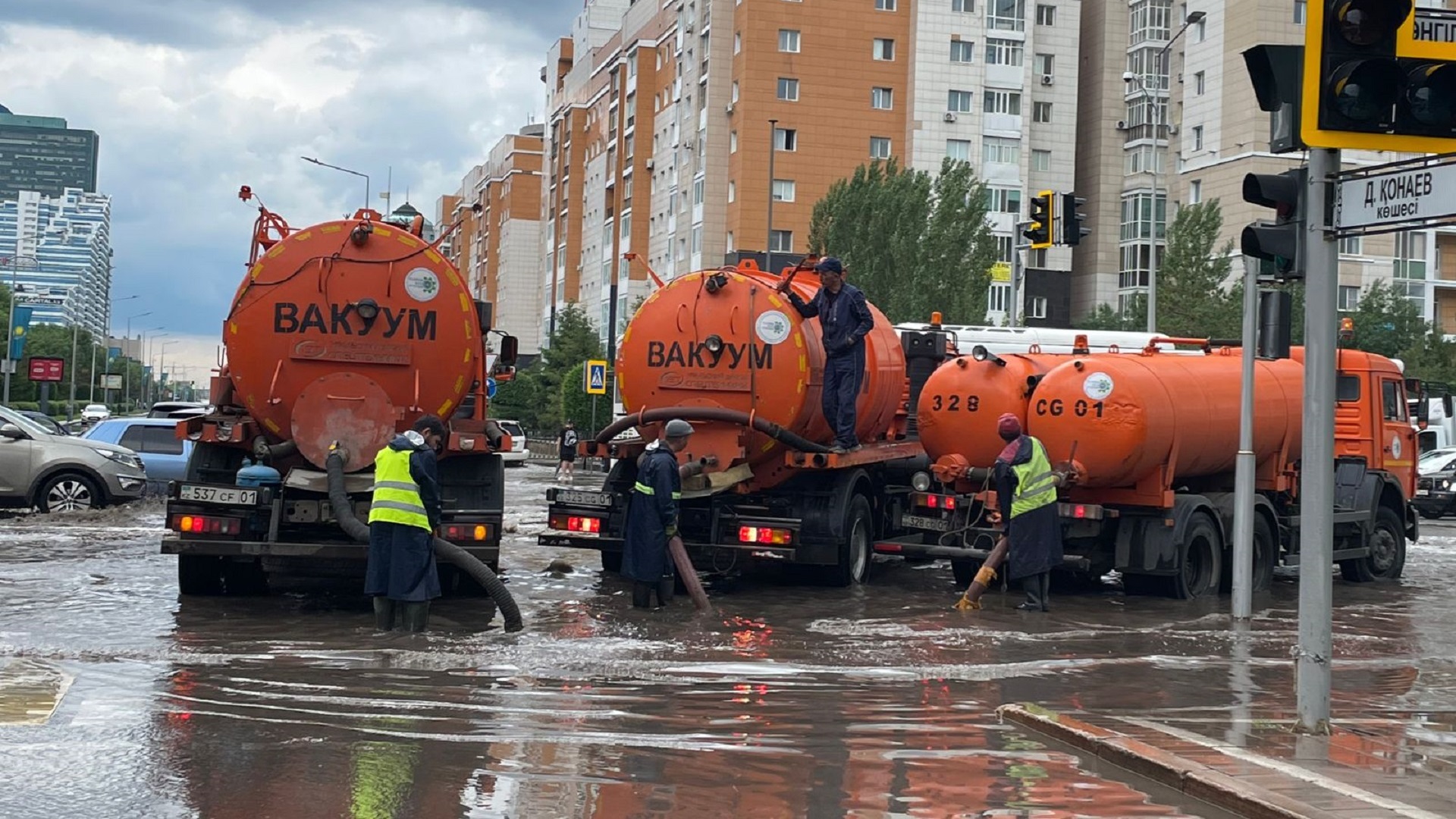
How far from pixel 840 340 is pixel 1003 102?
202 feet

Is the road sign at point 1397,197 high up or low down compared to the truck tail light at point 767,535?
up

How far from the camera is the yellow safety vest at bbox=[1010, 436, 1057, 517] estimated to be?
1529 cm

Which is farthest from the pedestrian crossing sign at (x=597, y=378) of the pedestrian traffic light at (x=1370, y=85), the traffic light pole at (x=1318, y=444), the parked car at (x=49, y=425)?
the pedestrian traffic light at (x=1370, y=85)

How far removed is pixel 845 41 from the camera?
244 feet

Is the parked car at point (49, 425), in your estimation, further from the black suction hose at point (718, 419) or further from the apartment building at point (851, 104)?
the apartment building at point (851, 104)

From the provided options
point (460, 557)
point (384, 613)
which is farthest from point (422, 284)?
point (384, 613)

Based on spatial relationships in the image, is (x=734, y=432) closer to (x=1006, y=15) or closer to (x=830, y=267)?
(x=830, y=267)

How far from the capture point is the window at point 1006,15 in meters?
75.1

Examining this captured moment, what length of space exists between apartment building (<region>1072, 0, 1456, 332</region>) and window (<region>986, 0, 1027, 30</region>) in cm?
628

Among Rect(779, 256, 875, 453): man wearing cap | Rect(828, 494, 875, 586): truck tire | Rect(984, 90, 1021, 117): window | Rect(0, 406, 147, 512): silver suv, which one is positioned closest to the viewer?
Rect(779, 256, 875, 453): man wearing cap

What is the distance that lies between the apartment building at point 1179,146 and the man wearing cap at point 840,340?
156ft

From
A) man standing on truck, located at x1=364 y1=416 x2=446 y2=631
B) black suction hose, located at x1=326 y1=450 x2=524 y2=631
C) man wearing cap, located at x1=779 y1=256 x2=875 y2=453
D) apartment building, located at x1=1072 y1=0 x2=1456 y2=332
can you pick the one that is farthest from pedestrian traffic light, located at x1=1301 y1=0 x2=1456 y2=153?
apartment building, located at x1=1072 y1=0 x2=1456 y2=332

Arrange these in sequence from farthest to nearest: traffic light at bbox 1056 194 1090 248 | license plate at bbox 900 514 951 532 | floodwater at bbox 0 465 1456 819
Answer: traffic light at bbox 1056 194 1090 248 → license plate at bbox 900 514 951 532 → floodwater at bbox 0 465 1456 819

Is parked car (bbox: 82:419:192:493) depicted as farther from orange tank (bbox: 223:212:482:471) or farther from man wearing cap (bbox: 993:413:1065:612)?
man wearing cap (bbox: 993:413:1065:612)
